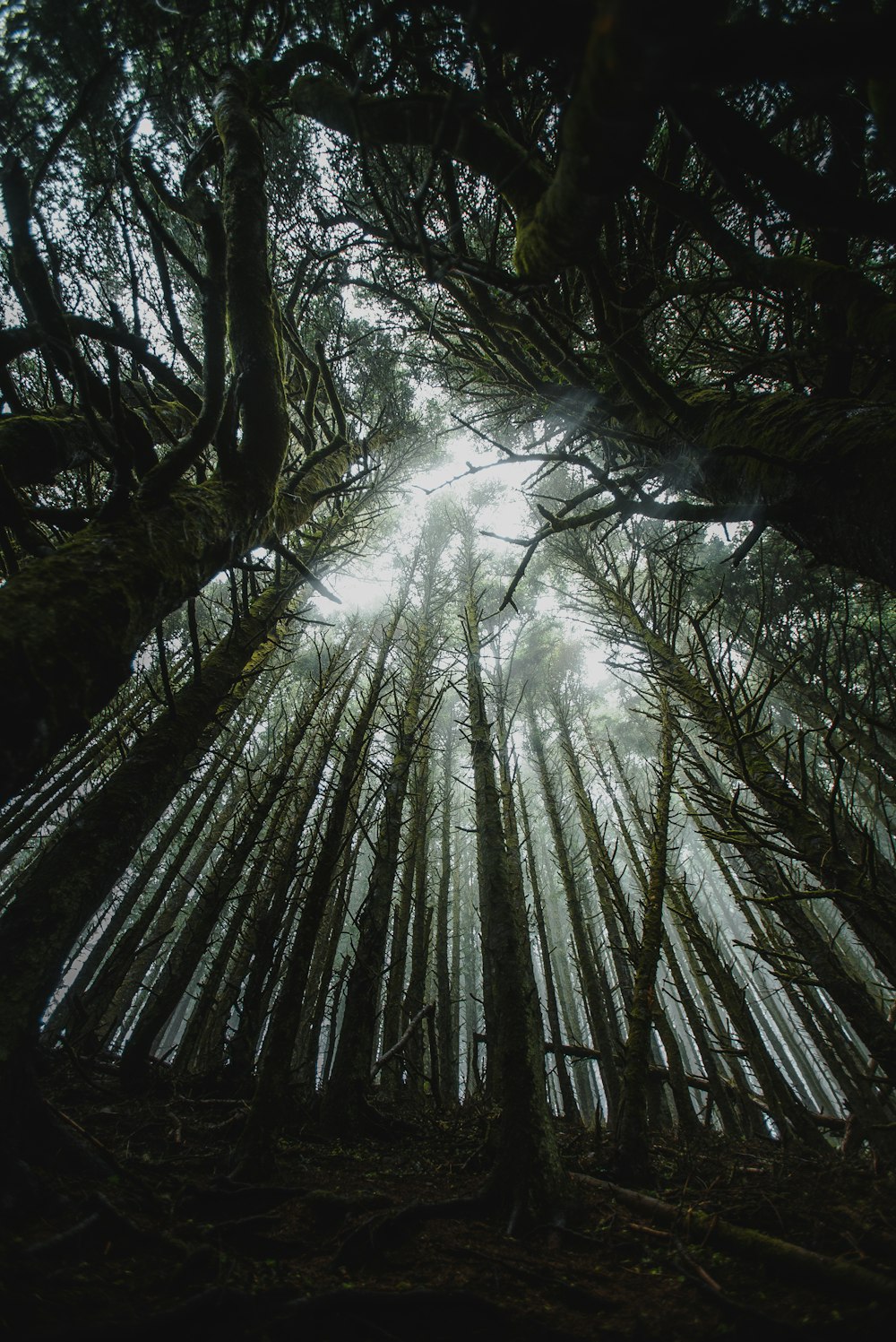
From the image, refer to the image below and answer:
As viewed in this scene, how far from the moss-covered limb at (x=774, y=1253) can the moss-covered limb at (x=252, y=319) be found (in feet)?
12.2

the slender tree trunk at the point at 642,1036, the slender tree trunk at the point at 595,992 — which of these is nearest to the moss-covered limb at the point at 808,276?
the slender tree trunk at the point at 642,1036

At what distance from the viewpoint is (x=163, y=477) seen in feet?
6.72

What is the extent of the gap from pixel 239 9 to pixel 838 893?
19.7 ft

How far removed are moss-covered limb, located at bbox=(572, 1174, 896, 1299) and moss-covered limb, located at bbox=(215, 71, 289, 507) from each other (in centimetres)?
371

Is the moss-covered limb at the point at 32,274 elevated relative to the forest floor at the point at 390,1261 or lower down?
elevated

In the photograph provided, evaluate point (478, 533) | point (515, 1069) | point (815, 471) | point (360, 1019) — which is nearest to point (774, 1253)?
point (515, 1069)

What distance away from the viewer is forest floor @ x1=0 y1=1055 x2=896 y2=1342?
4.42ft

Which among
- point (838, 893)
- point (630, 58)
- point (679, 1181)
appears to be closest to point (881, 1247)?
point (838, 893)

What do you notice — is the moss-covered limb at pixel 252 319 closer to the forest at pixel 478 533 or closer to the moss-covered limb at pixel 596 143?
the forest at pixel 478 533

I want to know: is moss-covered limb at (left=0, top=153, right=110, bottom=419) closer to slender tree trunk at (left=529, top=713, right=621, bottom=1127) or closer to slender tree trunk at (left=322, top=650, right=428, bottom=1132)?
slender tree trunk at (left=322, top=650, right=428, bottom=1132)

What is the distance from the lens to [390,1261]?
1.97m

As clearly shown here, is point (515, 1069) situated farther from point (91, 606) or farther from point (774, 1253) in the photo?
point (91, 606)

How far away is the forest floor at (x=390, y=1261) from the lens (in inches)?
53.0

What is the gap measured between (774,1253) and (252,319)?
4.68 m
